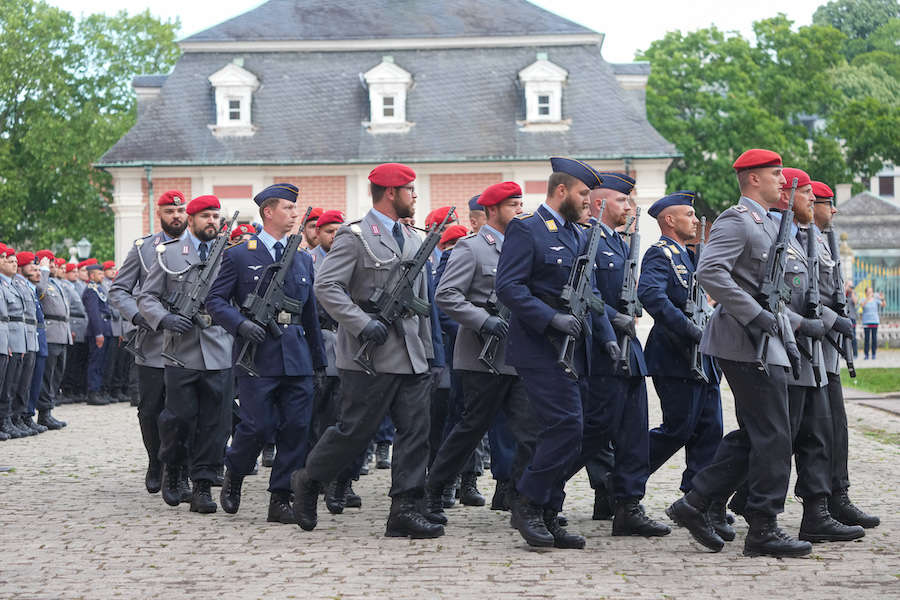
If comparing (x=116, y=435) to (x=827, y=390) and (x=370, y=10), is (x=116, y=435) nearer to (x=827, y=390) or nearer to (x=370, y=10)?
(x=827, y=390)

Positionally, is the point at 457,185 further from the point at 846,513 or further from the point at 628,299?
the point at 846,513

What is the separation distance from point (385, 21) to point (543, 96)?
5.73 m

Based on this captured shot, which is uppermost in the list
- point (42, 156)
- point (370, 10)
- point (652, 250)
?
point (370, 10)

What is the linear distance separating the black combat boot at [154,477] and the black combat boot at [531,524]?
361 cm

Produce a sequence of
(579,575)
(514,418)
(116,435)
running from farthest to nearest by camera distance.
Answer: (116,435)
(514,418)
(579,575)

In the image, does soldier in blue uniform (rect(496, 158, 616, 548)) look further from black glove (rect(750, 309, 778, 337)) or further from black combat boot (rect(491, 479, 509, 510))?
black combat boot (rect(491, 479, 509, 510))

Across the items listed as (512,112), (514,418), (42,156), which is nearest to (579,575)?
(514,418)

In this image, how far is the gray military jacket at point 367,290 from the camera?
26.3ft

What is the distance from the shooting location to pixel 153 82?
1577 inches

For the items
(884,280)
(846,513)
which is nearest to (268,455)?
(846,513)

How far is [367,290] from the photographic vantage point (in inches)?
324

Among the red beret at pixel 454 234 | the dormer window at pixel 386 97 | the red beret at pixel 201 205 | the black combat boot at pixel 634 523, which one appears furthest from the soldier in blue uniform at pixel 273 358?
the dormer window at pixel 386 97

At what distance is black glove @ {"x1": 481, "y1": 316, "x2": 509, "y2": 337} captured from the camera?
8.37 m

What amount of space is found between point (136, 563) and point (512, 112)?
31.8 m
